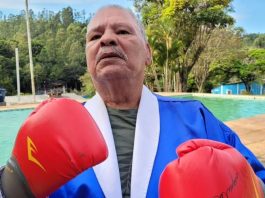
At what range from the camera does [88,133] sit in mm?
880

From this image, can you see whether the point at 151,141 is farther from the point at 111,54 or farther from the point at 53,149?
the point at 53,149

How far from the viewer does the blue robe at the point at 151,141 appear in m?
1.09

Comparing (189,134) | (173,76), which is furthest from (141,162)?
(173,76)

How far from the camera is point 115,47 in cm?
116

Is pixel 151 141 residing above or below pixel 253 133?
above

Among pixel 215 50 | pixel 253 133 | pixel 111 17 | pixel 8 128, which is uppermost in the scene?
pixel 215 50

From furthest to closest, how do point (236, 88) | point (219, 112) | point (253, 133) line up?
point (236, 88) → point (219, 112) → point (253, 133)

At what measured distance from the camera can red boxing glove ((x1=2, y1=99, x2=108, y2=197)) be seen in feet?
2.66

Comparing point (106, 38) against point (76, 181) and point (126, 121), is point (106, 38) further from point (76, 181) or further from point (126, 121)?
point (76, 181)

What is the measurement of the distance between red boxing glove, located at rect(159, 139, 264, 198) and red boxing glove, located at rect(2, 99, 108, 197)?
0.64 feet

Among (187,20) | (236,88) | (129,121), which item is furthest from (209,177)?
(236,88)

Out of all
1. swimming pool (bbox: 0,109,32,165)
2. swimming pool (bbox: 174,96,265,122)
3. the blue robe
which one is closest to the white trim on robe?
the blue robe

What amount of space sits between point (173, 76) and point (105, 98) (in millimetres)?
15780

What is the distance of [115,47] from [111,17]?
0.12m
